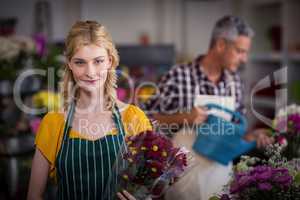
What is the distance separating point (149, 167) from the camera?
1222 millimetres

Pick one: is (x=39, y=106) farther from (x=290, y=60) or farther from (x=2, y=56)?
(x=290, y=60)

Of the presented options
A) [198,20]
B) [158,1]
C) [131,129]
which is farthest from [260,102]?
[131,129]

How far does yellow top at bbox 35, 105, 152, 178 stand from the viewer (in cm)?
138

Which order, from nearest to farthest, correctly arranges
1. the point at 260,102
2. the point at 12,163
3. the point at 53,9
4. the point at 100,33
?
the point at 100,33 → the point at 12,163 → the point at 260,102 → the point at 53,9

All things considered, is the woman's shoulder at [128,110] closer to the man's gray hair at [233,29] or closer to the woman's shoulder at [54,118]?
the woman's shoulder at [54,118]

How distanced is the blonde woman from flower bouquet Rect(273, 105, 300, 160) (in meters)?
0.71

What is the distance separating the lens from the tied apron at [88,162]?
1374 mm

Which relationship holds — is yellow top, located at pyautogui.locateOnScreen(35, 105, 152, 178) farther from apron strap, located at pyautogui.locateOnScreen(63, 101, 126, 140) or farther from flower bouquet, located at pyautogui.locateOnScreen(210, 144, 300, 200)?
flower bouquet, located at pyautogui.locateOnScreen(210, 144, 300, 200)

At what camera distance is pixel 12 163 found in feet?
9.93

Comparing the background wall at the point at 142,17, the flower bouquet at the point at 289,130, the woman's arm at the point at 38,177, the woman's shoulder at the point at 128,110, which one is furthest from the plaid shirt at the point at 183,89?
the background wall at the point at 142,17

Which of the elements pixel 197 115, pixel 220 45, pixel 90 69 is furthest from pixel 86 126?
pixel 220 45

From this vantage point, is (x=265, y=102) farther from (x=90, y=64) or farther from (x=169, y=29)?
(x=90, y=64)

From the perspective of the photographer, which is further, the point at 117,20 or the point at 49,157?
the point at 117,20

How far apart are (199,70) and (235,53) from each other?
17 cm
